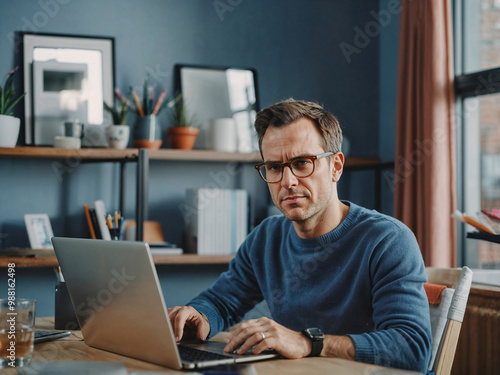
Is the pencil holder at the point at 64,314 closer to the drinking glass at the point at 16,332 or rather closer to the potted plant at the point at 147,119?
the drinking glass at the point at 16,332

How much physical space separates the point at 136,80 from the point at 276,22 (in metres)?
0.80

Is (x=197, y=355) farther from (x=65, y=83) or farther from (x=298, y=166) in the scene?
(x=65, y=83)

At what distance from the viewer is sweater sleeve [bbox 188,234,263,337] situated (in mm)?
1705

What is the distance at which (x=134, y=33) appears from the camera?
2.97 metres

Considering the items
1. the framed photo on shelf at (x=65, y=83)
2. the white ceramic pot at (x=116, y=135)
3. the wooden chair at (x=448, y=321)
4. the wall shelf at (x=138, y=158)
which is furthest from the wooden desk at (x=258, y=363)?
the framed photo on shelf at (x=65, y=83)

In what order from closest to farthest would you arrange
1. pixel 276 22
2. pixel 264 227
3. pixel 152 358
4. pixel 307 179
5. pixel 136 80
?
pixel 152 358, pixel 307 179, pixel 264 227, pixel 136 80, pixel 276 22

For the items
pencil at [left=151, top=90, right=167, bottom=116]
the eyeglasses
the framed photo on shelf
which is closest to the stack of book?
pencil at [left=151, top=90, right=167, bottom=116]

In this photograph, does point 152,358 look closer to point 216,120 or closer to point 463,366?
point 463,366

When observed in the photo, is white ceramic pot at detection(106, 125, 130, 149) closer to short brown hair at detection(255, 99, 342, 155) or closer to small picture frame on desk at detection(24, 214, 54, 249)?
small picture frame on desk at detection(24, 214, 54, 249)

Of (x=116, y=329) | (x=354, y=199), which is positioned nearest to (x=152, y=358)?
(x=116, y=329)

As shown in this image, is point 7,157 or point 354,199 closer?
point 7,157

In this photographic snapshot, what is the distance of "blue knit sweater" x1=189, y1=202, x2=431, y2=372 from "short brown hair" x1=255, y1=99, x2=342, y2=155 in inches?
8.0

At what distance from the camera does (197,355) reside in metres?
1.27

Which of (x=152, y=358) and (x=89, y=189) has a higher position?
(x=89, y=189)
